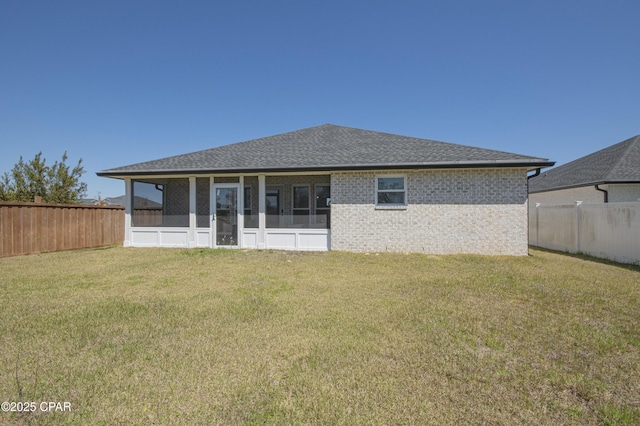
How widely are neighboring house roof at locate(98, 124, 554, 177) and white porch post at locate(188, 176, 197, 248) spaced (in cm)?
68

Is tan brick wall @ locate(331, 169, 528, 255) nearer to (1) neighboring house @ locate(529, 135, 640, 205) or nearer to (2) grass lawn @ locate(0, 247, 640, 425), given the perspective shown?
(2) grass lawn @ locate(0, 247, 640, 425)

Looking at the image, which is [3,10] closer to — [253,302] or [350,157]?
[350,157]

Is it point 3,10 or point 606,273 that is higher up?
point 3,10

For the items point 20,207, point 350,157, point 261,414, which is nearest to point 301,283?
point 261,414

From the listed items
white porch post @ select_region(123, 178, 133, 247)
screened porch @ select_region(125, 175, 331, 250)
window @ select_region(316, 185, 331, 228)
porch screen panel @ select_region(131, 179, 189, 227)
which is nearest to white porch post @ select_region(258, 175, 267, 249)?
screened porch @ select_region(125, 175, 331, 250)

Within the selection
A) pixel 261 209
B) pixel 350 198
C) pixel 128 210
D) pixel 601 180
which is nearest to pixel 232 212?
pixel 261 209

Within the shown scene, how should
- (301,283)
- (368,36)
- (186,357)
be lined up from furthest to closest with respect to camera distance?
1. (368,36)
2. (301,283)
3. (186,357)

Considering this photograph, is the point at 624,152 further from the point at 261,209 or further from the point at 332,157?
the point at 261,209

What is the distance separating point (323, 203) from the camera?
42.5 feet

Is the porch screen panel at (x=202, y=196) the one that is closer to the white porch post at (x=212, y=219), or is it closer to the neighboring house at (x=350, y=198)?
the neighboring house at (x=350, y=198)

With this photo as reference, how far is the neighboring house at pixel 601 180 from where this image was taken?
13078mm

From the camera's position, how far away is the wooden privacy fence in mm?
10094

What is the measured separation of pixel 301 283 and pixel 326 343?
10.1 ft

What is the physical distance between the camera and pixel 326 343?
11.5ft
